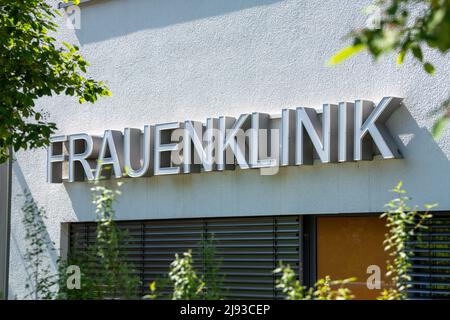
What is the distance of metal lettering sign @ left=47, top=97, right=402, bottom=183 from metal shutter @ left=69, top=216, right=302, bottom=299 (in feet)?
3.23

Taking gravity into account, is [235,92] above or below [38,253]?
above

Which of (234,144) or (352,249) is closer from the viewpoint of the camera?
(352,249)

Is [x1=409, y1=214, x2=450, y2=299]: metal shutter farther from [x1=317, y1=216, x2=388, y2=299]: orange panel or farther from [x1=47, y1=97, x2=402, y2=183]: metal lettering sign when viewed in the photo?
[x1=47, y1=97, x2=402, y2=183]: metal lettering sign

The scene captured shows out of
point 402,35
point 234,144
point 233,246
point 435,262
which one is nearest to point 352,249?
point 435,262

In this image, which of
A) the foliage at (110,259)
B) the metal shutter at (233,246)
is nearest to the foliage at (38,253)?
the metal shutter at (233,246)

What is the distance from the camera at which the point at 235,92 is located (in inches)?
536

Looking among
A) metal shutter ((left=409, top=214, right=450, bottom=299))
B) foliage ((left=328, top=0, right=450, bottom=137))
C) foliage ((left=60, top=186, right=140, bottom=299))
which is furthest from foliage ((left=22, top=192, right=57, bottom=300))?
foliage ((left=328, top=0, right=450, bottom=137))

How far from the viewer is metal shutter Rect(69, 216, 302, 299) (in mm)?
13031

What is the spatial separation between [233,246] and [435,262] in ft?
11.8

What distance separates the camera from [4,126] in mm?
11125

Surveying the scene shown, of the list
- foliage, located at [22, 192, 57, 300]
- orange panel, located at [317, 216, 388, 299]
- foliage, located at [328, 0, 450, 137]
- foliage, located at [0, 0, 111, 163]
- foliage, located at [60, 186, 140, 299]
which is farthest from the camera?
foliage, located at [22, 192, 57, 300]

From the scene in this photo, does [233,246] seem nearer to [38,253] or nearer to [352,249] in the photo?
[352,249]
